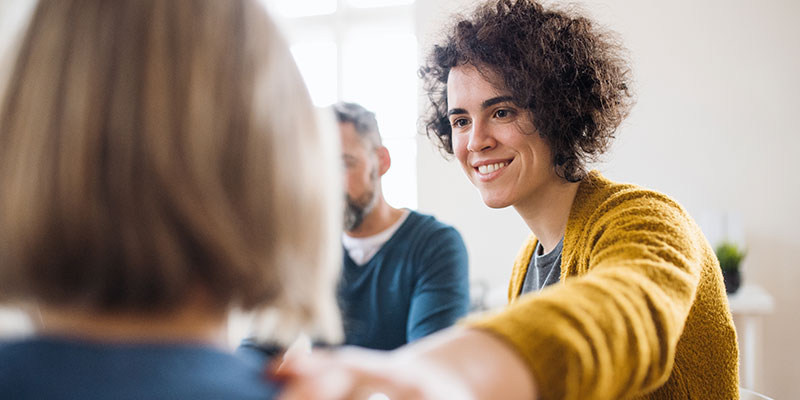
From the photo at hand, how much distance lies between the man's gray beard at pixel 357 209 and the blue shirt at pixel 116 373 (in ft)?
4.52

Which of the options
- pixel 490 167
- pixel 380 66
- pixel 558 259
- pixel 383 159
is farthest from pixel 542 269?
pixel 380 66

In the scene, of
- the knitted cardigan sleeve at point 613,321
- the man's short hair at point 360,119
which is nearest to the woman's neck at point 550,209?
the knitted cardigan sleeve at point 613,321

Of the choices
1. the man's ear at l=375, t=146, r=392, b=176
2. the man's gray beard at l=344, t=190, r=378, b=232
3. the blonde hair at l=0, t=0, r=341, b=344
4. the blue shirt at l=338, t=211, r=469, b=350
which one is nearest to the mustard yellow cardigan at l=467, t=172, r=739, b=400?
the blonde hair at l=0, t=0, r=341, b=344

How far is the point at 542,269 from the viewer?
1.32 metres

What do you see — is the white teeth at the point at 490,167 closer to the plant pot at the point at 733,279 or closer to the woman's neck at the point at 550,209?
the woman's neck at the point at 550,209

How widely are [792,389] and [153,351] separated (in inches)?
142

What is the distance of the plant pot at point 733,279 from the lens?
8.98 ft

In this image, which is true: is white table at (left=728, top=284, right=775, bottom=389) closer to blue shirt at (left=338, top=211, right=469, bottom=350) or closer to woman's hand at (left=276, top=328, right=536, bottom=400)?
blue shirt at (left=338, top=211, right=469, bottom=350)

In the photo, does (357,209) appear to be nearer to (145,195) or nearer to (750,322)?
(145,195)

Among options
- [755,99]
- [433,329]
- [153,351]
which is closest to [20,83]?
[153,351]

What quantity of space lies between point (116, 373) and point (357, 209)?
4.70ft

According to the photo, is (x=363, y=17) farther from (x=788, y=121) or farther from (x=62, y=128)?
(x=62, y=128)

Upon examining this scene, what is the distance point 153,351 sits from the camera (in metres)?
0.39

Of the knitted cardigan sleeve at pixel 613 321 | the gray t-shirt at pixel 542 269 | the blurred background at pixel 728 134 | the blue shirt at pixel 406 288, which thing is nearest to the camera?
the knitted cardigan sleeve at pixel 613 321
